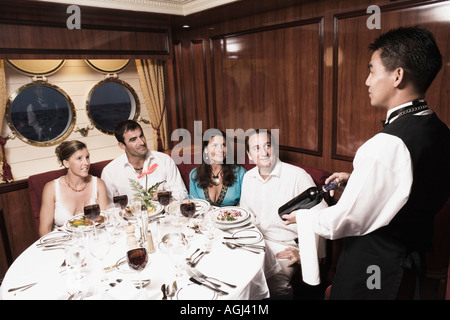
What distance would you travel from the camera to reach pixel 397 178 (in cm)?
139

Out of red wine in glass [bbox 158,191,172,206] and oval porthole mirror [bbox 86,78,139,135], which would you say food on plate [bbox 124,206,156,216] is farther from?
oval porthole mirror [bbox 86,78,139,135]

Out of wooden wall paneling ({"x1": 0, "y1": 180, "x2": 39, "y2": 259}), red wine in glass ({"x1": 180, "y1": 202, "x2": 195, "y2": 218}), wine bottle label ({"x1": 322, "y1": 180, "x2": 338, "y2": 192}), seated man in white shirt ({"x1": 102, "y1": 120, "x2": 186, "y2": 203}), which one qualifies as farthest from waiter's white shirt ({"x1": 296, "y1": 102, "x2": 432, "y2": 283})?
wooden wall paneling ({"x1": 0, "y1": 180, "x2": 39, "y2": 259})

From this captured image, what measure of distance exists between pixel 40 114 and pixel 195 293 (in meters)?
3.16

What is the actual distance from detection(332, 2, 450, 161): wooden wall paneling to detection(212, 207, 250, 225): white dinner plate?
48.8 inches

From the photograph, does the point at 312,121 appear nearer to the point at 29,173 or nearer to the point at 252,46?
the point at 252,46

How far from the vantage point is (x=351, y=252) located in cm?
163

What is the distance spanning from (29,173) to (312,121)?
3.14 metres

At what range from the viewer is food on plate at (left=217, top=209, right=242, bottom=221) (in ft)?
7.03

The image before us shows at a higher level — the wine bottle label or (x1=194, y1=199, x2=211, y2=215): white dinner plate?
the wine bottle label

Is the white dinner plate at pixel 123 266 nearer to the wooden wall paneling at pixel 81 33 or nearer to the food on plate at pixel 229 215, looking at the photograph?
→ the food on plate at pixel 229 215

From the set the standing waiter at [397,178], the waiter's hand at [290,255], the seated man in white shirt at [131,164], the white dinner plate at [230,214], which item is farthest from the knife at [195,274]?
the seated man in white shirt at [131,164]
